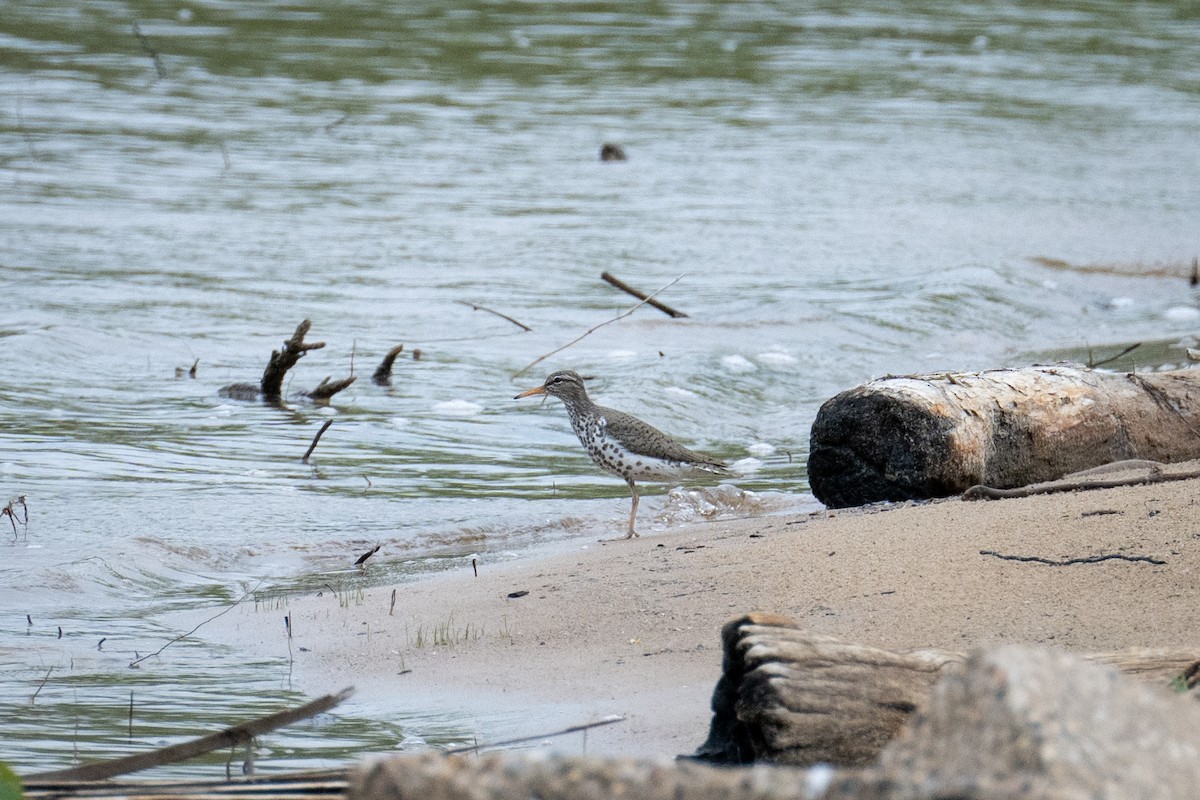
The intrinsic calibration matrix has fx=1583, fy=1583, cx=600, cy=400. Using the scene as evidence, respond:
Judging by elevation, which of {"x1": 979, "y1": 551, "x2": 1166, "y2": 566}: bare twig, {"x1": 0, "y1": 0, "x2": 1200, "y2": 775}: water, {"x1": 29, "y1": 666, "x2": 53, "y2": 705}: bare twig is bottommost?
{"x1": 0, "y1": 0, "x2": 1200, "y2": 775}: water

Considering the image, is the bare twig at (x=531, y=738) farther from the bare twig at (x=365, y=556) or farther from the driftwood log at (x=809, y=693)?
the bare twig at (x=365, y=556)

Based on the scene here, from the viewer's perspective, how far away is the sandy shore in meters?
4.41

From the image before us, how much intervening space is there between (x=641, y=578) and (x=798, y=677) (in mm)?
2213

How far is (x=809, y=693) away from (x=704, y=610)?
1694 millimetres

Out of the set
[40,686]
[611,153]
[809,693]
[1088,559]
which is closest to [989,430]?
[1088,559]

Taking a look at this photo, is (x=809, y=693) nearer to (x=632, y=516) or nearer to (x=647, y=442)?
(x=632, y=516)

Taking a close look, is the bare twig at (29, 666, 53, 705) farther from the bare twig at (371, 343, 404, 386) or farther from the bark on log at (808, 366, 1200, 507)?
the bare twig at (371, 343, 404, 386)

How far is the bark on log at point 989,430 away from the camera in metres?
6.56

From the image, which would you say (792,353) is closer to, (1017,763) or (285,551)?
(285,551)

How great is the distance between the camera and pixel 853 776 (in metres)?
2.12

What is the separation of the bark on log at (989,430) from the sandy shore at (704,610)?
1.61 feet

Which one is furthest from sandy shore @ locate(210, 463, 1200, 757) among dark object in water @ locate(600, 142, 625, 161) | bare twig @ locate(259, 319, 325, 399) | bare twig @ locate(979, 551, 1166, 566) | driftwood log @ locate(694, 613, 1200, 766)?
dark object in water @ locate(600, 142, 625, 161)

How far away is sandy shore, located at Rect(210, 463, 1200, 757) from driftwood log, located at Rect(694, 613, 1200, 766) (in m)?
0.49

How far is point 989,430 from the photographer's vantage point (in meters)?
6.69
